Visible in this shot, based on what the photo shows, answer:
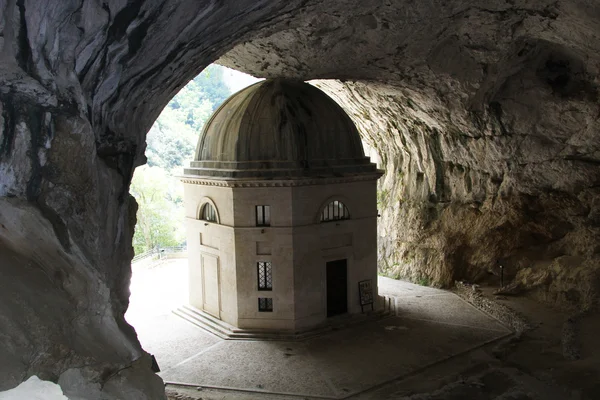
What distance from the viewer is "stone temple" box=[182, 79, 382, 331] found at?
19297 mm

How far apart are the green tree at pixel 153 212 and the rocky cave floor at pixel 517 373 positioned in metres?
32.3

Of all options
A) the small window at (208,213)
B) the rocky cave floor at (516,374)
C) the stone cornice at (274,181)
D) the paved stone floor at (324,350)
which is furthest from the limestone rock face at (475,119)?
the small window at (208,213)

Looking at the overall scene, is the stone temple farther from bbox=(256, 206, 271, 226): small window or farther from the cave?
the cave

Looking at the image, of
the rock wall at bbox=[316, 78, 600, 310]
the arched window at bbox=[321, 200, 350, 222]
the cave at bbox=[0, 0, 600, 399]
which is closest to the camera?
the cave at bbox=[0, 0, 600, 399]

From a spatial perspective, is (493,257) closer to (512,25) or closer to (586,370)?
(586,370)

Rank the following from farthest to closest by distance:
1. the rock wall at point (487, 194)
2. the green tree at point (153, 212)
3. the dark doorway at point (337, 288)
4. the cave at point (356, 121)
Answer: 1. the green tree at point (153, 212)
2. the rock wall at point (487, 194)
3. the dark doorway at point (337, 288)
4. the cave at point (356, 121)

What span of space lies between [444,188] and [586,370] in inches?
528

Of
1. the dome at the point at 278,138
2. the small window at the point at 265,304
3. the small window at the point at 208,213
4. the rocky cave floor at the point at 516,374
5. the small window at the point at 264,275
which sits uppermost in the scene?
the dome at the point at 278,138

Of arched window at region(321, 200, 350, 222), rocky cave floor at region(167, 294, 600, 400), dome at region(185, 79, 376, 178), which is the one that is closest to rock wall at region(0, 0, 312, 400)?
rocky cave floor at region(167, 294, 600, 400)

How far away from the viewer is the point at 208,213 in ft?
68.9

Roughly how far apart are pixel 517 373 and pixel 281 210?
374 inches

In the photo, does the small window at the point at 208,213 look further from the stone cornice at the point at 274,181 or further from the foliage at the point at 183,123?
the foliage at the point at 183,123

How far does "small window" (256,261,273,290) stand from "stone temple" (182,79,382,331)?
0.04 metres

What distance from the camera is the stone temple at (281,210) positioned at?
19297 mm
